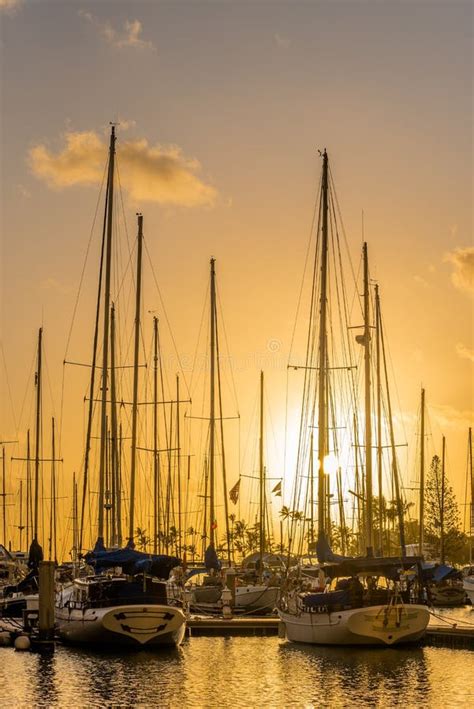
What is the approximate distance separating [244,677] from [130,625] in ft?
20.2

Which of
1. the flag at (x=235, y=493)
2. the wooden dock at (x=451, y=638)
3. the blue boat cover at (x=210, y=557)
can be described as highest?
the flag at (x=235, y=493)

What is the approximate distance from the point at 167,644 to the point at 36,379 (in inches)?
1299

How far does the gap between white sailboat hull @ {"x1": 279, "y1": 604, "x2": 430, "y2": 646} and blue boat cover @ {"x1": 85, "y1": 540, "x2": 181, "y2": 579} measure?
6.97m

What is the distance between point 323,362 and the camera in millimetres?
57531

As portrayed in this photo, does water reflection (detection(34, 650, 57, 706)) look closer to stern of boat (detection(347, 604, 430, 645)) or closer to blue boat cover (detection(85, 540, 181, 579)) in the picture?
blue boat cover (detection(85, 540, 181, 579))

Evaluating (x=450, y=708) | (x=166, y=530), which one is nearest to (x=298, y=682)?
(x=450, y=708)

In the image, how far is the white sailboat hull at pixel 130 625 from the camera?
48969 millimetres

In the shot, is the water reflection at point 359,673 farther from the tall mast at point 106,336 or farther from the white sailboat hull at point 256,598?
the white sailboat hull at point 256,598

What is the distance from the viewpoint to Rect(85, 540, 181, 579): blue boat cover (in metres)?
51.1

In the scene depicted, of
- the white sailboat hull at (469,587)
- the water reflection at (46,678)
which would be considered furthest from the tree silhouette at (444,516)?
the water reflection at (46,678)

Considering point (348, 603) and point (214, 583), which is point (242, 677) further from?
point (214, 583)

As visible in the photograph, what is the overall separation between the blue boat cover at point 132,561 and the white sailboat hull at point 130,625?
6.89 ft

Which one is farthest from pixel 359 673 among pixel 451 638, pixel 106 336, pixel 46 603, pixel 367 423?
pixel 106 336

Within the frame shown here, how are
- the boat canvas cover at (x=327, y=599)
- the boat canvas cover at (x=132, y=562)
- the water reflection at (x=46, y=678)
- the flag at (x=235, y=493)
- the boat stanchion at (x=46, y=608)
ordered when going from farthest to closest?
the flag at (x=235, y=493) < the boat canvas cover at (x=132, y=562) < the boat stanchion at (x=46, y=608) < the boat canvas cover at (x=327, y=599) < the water reflection at (x=46, y=678)
